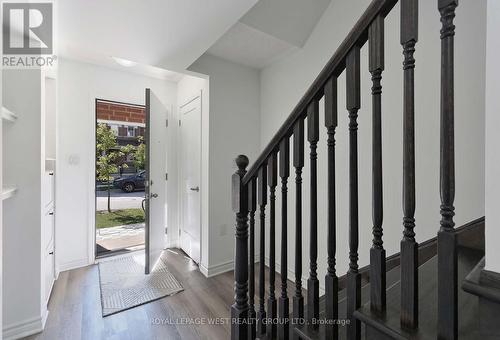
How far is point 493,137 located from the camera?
0.53m

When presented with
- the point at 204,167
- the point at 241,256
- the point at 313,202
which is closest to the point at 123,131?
the point at 204,167

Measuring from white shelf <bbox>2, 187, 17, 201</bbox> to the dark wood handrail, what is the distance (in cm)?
168

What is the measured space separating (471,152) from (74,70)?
3.80 metres

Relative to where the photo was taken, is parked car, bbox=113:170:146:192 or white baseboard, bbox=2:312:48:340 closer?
white baseboard, bbox=2:312:48:340

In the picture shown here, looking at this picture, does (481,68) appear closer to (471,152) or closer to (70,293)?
(471,152)

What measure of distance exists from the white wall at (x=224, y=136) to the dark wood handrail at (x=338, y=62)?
1.78m

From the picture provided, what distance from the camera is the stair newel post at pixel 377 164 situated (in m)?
0.71

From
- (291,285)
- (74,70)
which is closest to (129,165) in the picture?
(74,70)

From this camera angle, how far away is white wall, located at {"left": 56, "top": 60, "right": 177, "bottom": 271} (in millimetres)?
2816

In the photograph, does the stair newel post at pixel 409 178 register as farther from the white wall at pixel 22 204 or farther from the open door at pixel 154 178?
the open door at pixel 154 178

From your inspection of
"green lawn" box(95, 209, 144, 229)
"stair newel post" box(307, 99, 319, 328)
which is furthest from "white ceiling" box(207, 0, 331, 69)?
"green lawn" box(95, 209, 144, 229)

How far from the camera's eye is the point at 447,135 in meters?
0.57

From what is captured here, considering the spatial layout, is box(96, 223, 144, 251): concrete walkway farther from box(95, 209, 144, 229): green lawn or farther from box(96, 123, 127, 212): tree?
box(96, 123, 127, 212): tree

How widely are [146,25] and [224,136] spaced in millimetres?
1375
